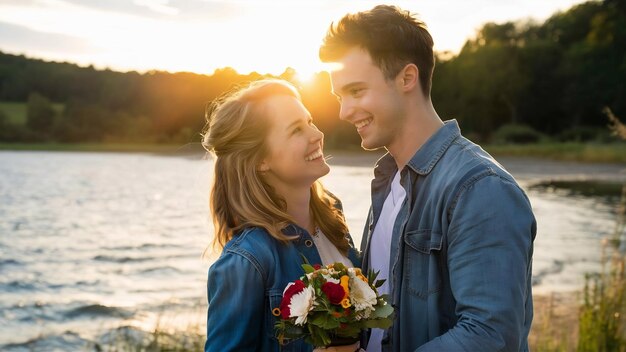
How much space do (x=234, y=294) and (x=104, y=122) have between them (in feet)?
→ 236

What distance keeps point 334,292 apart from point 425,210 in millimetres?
531

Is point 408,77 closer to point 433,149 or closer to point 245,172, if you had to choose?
point 433,149

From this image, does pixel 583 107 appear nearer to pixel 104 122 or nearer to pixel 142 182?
pixel 142 182

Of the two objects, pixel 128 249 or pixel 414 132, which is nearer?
pixel 414 132

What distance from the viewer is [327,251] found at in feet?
12.3

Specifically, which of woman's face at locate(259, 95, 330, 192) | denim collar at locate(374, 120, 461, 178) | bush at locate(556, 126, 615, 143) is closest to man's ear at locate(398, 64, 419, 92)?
denim collar at locate(374, 120, 461, 178)

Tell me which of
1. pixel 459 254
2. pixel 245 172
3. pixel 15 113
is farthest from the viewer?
pixel 15 113

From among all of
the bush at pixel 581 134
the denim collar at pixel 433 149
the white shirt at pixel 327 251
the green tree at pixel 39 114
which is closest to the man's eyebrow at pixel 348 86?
the denim collar at pixel 433 149

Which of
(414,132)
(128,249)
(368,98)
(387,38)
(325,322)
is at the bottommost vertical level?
(128,249)

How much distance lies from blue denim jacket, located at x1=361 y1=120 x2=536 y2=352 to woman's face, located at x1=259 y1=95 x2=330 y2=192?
668mm

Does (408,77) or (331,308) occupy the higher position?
(408,77)

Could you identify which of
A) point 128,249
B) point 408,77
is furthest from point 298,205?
point 128,249

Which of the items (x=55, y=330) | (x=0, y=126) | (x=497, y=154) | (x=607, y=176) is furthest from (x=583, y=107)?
(x=0, y=126)

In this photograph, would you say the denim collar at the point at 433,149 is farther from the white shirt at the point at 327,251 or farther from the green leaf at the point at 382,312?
the white shirt at the point at 327,251
